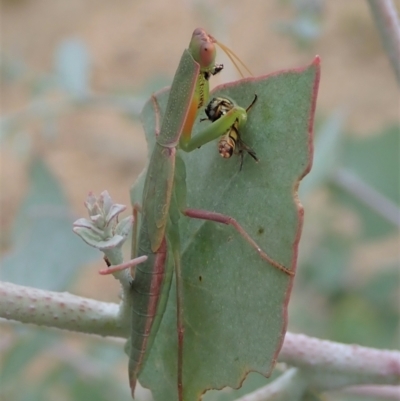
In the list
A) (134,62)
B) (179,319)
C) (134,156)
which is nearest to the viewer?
(179,319)

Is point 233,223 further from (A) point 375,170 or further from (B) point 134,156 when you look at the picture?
(B) point 134,156

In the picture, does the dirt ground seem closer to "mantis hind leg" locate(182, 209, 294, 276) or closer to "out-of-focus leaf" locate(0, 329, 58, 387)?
"out-of-focus leaf" locate(0, 329, 58, 387)

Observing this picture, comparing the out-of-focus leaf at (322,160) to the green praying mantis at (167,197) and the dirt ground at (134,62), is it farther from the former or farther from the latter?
the dirt ground at (134,62)

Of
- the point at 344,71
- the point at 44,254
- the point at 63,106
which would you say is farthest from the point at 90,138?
the point at 44,254

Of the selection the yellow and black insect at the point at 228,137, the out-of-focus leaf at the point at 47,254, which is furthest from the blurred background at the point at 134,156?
the yellow and black insect at the point at 228,137

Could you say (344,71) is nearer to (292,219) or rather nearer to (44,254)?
(44,254)

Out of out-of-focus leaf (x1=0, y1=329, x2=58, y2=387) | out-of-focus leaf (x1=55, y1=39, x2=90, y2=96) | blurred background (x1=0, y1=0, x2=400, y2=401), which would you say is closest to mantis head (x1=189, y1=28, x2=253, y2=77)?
blurred background (x1=0, y1=0, x2=400, y2=401)

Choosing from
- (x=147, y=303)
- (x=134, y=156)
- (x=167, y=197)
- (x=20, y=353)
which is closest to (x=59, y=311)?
(x=147, y=303)
